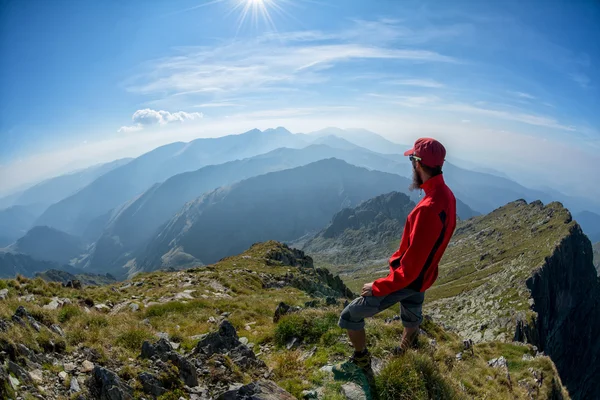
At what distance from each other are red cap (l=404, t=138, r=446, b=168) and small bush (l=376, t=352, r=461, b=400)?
4.50 metres

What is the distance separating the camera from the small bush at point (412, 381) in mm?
6852

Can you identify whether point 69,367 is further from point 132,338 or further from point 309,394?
point 309,394

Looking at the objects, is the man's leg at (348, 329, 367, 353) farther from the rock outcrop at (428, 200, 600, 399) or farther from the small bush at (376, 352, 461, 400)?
the rock outcrop at (428, 200, 600, 399)

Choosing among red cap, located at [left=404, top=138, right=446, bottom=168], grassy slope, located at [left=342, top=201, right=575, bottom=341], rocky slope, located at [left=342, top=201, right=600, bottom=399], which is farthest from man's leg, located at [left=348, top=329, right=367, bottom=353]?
rocky slope, located at [left=342, top=201, right=600, bottom=399]

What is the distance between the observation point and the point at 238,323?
50.0ft

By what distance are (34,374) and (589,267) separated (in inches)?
8468

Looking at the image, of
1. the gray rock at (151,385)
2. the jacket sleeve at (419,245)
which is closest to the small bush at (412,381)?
the jacket sleeve at (419,245)

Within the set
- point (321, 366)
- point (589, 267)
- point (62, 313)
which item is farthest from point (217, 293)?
point (589, 267)

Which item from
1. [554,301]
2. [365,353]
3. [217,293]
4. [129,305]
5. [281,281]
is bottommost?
[554,301]

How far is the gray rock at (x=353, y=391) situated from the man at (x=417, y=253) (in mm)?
514

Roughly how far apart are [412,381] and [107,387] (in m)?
6.46

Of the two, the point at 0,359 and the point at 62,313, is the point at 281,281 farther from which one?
the point at 0,359

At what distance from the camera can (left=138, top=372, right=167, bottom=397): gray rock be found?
23.3 feet

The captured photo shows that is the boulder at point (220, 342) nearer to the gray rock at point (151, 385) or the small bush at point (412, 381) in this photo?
the gray rock at point (151, 385)
